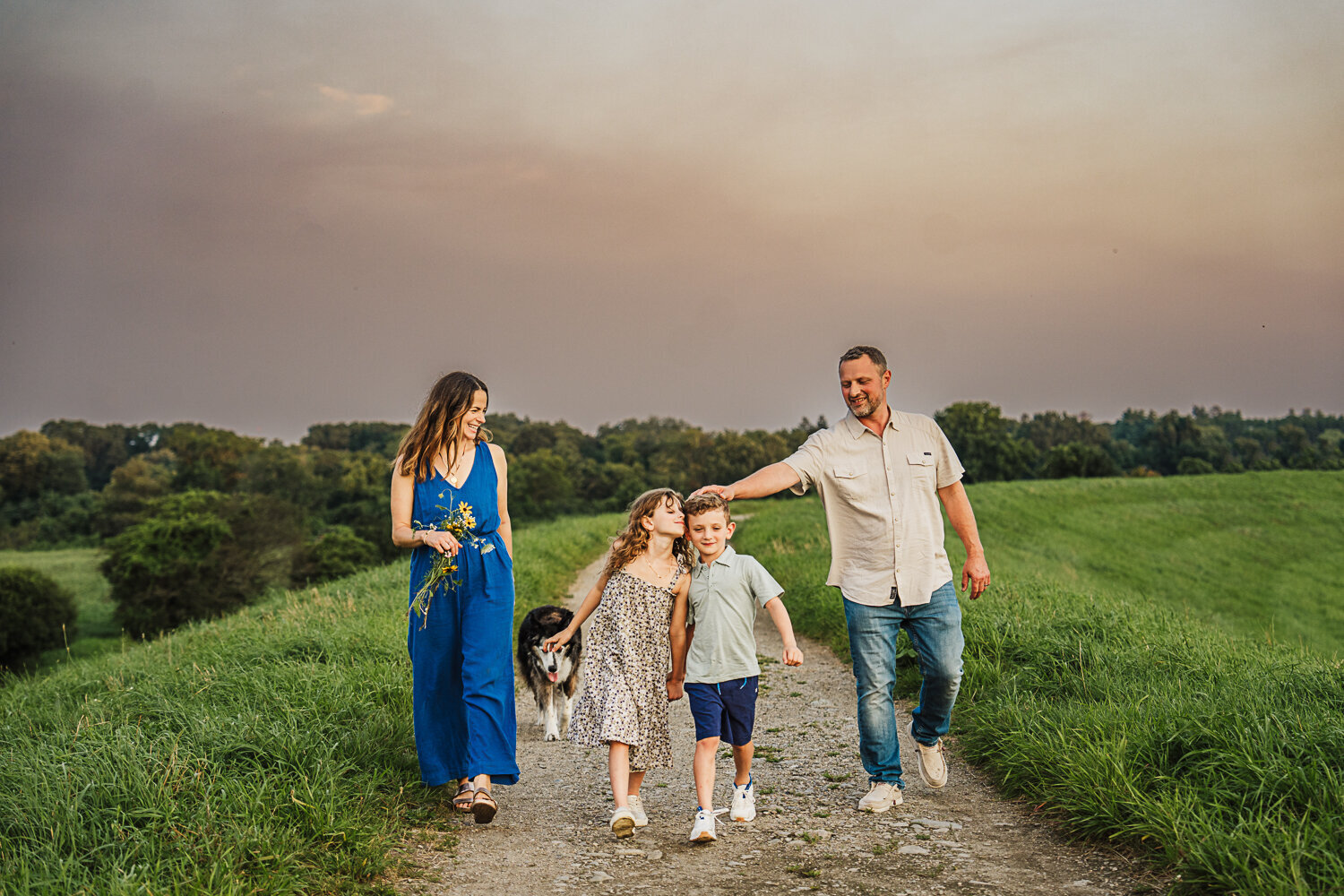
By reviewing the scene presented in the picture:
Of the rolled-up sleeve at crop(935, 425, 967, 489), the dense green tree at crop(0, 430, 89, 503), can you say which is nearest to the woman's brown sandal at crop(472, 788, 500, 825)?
the rolled-up sleeve at crop(935, 425, 967, 489)

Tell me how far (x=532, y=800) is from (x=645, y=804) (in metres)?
0.70

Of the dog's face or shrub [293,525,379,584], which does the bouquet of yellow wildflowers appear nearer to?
the dog's face

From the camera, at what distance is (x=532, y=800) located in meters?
5.35

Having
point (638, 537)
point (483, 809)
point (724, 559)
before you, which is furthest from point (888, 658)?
point (483, 809)

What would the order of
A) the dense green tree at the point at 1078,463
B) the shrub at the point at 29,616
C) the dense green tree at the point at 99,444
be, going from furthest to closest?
the dense green tree at the point at 99,444 < the dense green tree at the point at 1078,463 < the shrub at the point at 29,616

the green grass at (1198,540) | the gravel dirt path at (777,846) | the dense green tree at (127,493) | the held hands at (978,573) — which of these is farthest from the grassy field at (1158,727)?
the dense green tree at (127,493)

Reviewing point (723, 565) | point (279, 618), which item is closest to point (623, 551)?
point (723, 565)

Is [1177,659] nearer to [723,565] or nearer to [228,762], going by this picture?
[723,565]

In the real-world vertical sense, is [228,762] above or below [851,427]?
below

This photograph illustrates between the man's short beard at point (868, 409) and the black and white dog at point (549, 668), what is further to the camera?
the black and white dog at point (549, 668)

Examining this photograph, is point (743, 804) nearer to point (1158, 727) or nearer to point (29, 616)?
point (1158, 727)

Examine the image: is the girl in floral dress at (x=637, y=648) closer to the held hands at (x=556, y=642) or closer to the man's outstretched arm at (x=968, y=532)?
the held hands at (x=556, y=642)

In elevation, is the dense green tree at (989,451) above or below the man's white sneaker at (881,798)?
above

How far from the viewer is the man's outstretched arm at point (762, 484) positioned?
15.5ft
